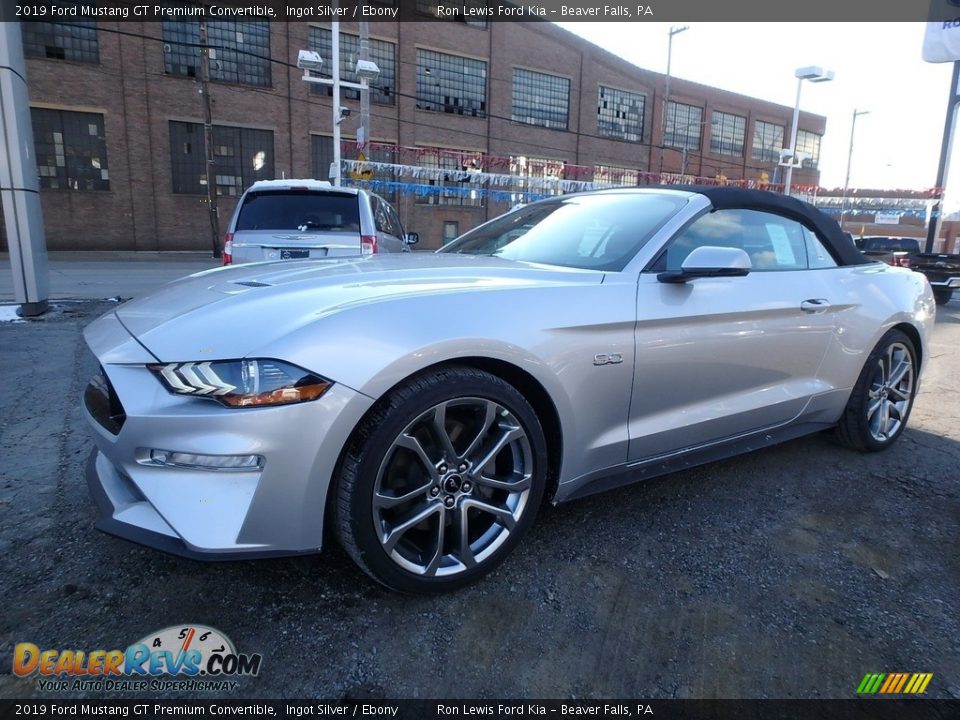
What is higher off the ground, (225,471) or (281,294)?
(281,294)

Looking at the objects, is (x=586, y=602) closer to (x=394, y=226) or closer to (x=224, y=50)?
(x=394, y=226)

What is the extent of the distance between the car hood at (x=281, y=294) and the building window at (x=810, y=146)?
2134 inches

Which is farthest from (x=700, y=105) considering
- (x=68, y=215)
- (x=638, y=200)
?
(x=638, y=200)

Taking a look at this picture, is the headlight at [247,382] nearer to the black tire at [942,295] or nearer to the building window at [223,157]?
the black tire at [942,295]

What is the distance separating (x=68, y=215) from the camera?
2405cm

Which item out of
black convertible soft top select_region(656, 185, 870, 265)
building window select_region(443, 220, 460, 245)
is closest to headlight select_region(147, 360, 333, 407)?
black convertible soft top select_region(656, 185, 870, 265)

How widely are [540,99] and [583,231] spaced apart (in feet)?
110

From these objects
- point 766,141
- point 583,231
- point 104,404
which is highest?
point 766,141

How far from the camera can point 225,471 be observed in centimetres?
178

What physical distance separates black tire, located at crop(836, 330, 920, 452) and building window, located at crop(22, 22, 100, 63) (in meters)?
28.8

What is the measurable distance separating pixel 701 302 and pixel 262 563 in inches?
83.7

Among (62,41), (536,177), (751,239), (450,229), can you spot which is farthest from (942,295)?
(62,41)

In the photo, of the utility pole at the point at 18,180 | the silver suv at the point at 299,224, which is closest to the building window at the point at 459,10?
the utility pole at the point at 18,180
